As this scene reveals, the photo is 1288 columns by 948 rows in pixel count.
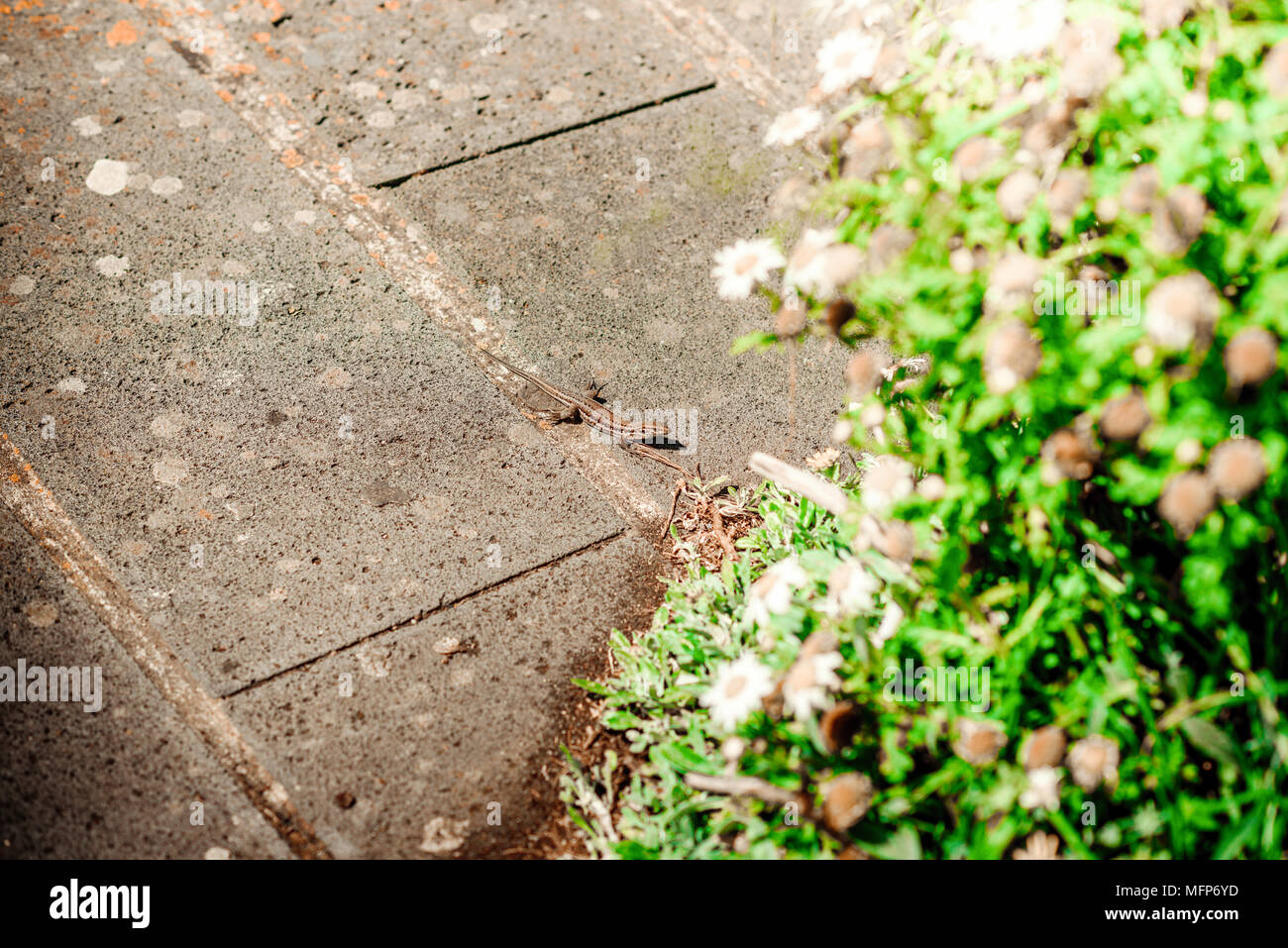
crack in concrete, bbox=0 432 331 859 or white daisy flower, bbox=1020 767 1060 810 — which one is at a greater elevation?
white daisy flower, bbox=1020 767 1060 810

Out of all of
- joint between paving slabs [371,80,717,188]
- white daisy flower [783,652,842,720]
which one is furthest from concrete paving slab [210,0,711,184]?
white daisy flower [783,652,842,720]

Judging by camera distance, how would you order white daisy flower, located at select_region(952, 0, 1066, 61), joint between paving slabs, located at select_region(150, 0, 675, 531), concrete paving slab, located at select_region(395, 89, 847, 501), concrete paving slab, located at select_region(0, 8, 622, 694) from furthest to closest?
concrete paving slab, located at select_region(395, 89, 847, 501) → joint between paving slabs, located at select_region(150, 0, 675, 531) → concrete paving slab, located at select_region(0, 8, 622, 694) → white daisy flower, located at select_region(952, 0, 1066, 61)

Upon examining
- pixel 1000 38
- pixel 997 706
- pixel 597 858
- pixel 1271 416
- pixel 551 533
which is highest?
pixel 1000 38

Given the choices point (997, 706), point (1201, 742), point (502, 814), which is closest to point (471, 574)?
point (502, 814)

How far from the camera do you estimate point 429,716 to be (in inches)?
87.6

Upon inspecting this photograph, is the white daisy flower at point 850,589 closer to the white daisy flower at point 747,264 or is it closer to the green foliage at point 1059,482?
the green foliage at point 1059,482

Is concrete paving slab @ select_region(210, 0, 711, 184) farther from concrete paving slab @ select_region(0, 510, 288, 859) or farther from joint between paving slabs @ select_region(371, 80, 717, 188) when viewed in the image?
concrete paving slab @ select_region(0, 510, 288, 859)

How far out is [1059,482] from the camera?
5.24 ft

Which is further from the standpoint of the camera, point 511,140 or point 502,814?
point 511,140

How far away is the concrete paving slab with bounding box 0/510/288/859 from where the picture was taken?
1963mm

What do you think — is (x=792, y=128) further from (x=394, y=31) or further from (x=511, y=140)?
(x=394, y=31)

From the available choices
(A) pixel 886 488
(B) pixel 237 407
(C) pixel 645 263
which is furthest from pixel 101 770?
A: (C) pixel 645 263

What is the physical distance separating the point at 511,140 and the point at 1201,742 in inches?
111

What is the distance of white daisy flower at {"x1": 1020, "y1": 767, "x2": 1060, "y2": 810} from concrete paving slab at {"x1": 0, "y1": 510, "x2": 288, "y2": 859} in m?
1.45
